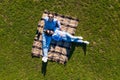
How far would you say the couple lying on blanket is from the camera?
13484 millimetres

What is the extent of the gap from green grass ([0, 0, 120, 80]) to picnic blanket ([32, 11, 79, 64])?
18 cm

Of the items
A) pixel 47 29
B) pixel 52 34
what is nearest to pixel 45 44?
pixel 52 34

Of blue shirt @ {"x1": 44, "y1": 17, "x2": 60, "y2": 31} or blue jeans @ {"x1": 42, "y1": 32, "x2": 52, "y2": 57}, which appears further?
blue jeans @ {"x1": 42, "y1": 32, "x2": 52, "y2": 57}

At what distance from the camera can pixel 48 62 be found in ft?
45.4

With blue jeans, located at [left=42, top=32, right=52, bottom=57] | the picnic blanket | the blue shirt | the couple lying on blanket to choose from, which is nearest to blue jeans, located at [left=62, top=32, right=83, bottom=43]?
the couple lying on blanket

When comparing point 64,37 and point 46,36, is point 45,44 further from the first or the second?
point 64,37

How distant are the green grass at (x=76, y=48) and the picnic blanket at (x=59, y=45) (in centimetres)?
18

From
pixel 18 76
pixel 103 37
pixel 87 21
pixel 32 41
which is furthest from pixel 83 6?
pixel 18 76

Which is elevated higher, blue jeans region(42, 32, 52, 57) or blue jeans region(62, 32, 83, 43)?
blue jeans region(62, 32, 83, 43)

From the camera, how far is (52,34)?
44.6 ft

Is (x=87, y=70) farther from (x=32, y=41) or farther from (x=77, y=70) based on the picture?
(x=32, y=41)

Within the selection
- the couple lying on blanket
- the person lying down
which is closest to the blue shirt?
the couple lying on blanket

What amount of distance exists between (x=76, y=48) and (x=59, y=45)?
2.43 ft

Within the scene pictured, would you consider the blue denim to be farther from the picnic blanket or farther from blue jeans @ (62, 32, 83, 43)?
blue jeans @ (62, 32, 83, 43)
